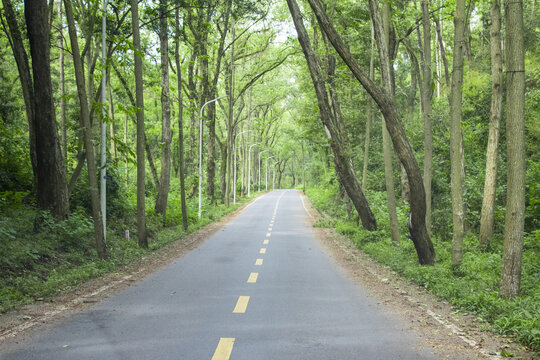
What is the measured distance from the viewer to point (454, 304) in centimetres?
721

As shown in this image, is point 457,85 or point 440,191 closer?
point 457,85

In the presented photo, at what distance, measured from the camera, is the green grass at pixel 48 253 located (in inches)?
316

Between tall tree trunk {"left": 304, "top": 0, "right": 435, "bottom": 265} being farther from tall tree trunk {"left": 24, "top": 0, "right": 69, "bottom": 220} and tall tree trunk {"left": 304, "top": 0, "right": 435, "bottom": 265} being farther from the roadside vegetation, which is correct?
tall tree trunk {"left": 24, "top": 0, "right": 69, "bottom": 220}

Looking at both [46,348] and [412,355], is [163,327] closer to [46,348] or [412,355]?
[46,348]

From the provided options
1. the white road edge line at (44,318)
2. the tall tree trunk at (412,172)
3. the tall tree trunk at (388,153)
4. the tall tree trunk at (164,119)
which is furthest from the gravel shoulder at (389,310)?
the tall tree trunk at (164,119)

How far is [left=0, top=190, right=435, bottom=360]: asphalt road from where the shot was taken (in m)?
4.83

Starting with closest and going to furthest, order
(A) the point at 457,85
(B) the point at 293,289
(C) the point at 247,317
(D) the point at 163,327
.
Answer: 1. (D) the point at 163,327
2. (C) the point at 247,317
3. (B) the point at 293,289
4. (A) the point at 457,85

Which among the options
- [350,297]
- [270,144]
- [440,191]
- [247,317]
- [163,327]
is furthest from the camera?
[270,144]

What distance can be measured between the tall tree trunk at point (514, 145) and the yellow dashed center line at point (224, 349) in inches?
182

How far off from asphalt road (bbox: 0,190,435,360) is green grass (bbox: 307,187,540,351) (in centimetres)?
131

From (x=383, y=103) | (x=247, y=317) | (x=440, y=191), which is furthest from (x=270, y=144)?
(x=247, y=317)

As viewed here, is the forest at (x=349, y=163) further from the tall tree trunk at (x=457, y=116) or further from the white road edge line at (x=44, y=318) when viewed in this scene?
the white road edge line at (x=44, y=318)

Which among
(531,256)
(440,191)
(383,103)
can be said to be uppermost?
(383,103)

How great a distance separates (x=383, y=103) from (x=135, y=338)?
322 inches
